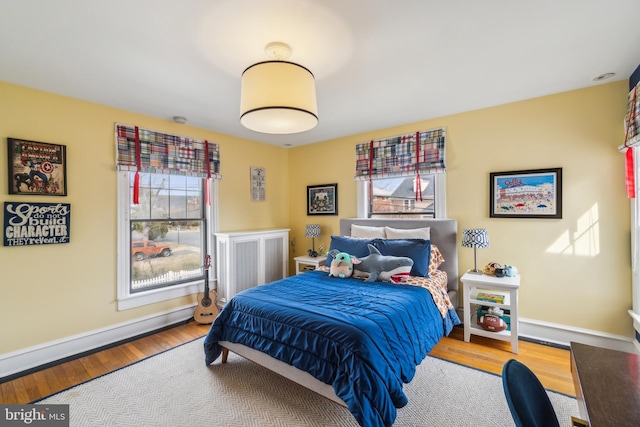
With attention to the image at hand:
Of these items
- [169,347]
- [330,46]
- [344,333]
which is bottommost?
[169,347]

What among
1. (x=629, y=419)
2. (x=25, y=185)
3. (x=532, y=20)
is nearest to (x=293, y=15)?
(x=532, y=20)

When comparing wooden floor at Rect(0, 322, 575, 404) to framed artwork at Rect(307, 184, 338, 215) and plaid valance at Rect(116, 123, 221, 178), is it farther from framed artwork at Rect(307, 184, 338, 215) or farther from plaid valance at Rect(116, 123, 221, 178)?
framed artwork at Rect(307, 184, 338, 215)

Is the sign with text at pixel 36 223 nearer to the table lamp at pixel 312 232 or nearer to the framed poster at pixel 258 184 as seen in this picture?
the framed poster at pixel 258 184

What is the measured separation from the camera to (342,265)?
302cm

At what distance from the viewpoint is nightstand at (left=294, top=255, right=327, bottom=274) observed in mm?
4024

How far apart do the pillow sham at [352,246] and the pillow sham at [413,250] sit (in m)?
0.14

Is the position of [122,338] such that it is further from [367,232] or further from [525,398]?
→ [525,398]

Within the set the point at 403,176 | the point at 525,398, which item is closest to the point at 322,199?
the point at 403,176

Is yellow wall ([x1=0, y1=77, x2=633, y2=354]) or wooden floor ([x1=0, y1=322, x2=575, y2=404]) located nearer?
wooden floor ([x1=0, y1=322, x2=575, y2=404])

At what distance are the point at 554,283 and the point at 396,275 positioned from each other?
1605mm

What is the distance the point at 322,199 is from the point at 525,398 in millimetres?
3761

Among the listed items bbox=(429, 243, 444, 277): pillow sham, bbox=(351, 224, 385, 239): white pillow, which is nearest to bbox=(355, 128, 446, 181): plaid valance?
bbox=(351, 224, 385, 239): white pillow

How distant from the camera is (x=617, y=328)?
101 inches

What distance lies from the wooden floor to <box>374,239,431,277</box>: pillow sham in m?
0.79
